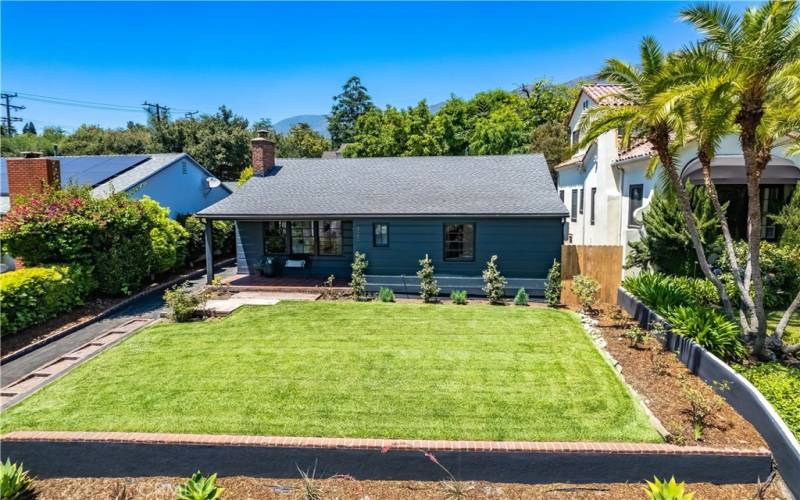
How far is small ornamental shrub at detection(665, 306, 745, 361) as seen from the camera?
870 centimetres

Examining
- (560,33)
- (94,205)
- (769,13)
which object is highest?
(560,33)

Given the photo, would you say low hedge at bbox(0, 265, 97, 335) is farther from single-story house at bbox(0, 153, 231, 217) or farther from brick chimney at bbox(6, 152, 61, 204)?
single-story house at bbox(0, 153, 231, 217)

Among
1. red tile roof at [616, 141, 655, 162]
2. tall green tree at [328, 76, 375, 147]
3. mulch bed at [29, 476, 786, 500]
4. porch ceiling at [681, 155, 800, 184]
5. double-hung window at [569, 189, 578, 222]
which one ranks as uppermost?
tall green tree at [328, 76, 375, 147]

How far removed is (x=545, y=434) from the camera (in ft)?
22.2

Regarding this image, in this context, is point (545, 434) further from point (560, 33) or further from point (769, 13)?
point (560, 33)

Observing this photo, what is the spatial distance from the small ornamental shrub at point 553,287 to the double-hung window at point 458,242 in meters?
2.55

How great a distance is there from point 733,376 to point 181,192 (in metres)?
21.6

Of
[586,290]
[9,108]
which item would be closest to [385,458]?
[586,290]

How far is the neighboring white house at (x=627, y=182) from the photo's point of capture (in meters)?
13.0

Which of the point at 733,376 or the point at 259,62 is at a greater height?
the point at 259,62

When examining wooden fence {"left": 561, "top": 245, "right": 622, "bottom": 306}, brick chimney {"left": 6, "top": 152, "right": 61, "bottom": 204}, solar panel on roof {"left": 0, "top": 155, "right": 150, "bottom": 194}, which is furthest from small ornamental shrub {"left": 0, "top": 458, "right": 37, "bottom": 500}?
solar panel on roof {"left": 0, "top": 155, "right": 150, "bottom": 194}

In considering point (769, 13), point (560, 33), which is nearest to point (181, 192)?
point (560, 33)

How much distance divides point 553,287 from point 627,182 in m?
5.42

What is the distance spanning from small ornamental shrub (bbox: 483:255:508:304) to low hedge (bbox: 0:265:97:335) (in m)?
12.0
